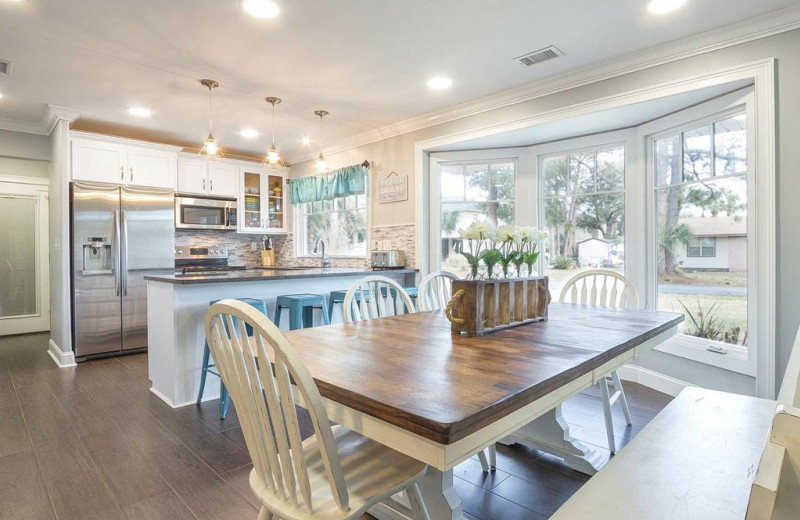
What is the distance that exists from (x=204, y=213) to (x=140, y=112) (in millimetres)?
1628

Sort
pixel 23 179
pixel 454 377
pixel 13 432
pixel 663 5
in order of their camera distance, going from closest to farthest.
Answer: pixel 454 377 < pixel 663 5 < pixel 13 432 < pixel 23 179

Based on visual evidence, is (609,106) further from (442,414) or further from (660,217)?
(442,414)

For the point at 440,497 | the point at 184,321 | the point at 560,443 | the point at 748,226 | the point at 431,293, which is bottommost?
the point at 560,443

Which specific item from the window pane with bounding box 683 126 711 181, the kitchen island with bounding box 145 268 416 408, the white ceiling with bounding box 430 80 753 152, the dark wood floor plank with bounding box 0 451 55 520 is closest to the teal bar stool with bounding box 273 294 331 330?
the kitchen island with bounding box 145 268 416 408

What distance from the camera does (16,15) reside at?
2.50 meters

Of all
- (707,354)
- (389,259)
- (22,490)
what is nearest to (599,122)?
(707,354)

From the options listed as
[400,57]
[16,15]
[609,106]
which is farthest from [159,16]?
[609,106]

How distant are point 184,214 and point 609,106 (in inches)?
194

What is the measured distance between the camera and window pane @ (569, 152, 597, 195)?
12.4 feet

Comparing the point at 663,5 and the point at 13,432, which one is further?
the point at 13,432

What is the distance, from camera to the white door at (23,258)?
5.39 m

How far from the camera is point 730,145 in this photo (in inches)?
112

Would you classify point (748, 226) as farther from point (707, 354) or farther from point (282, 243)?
point (282, 243)

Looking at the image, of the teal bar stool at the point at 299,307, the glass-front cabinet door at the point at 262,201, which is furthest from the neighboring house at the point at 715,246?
the glass-front cabinet door at the point at 262,201
